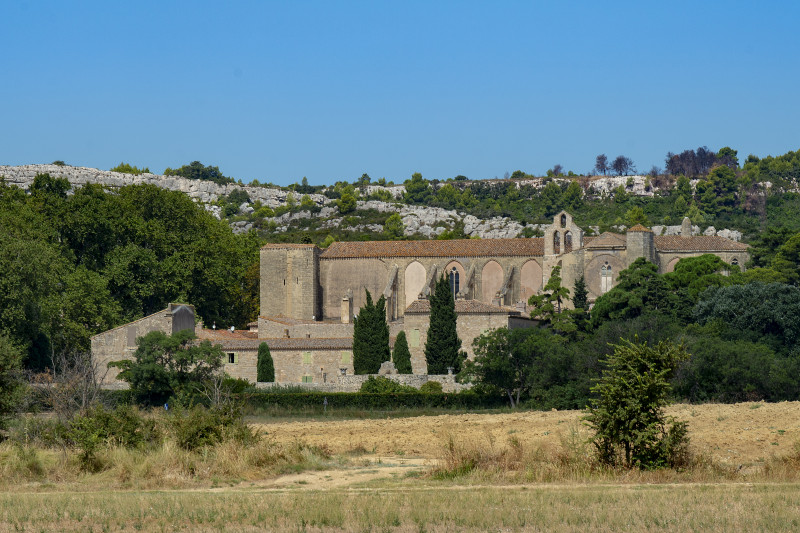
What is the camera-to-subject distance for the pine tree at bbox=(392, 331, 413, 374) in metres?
50.6

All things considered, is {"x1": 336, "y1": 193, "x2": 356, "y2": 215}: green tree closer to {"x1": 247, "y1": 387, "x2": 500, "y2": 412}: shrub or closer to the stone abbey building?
the stone abbey building

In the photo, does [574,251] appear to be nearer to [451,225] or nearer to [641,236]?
[641,236]

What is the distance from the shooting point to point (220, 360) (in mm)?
49344

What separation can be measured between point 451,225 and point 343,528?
9025 centimetres

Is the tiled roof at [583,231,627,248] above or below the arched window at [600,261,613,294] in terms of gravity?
above

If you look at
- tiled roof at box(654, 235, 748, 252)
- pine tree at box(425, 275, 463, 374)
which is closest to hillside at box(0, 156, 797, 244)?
tiled roof at box(654, 235, 748, 252)

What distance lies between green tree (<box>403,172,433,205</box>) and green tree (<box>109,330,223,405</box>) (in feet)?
322

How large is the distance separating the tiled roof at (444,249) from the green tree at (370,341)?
41.6ft

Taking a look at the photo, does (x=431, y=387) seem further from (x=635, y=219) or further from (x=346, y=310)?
(x=635, y=219)

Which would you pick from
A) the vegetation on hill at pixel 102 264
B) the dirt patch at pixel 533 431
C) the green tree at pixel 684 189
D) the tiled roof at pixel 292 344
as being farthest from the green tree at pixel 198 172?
the dirt patch at pixel 533 431

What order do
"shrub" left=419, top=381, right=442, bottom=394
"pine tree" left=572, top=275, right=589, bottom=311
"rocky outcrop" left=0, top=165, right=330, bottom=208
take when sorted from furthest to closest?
"rocky outcrop" left=0, top=165, right=330, bottom=208 < "pine tree" left=572, top=275, right=589, bottom=311 < "shrub" left=419, top=381, right=442, bottom=394

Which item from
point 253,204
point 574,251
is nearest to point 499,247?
point 574,251

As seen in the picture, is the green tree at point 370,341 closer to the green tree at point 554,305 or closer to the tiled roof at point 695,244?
the green tree at point 554,305

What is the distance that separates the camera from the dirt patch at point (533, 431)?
25.6 meters
